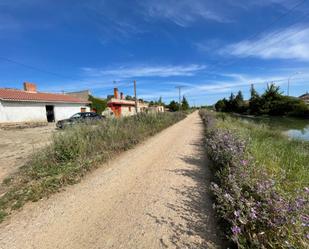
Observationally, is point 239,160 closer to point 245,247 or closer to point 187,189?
point 187,189

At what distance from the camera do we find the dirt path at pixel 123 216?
2422 millimetres

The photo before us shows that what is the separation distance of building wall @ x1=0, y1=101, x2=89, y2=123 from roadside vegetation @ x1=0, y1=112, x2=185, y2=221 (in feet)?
45.0

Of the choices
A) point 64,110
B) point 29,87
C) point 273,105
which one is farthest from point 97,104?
point 273,105

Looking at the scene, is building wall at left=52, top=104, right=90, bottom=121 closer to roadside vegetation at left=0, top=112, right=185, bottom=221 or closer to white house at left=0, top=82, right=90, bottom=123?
white house at left=0, top=82, right=90, bottom=123

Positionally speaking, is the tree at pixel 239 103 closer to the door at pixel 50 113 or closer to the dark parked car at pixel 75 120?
A: the dark parked car at pixel 75 120

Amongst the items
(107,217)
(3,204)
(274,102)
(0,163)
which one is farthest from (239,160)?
(274,102)

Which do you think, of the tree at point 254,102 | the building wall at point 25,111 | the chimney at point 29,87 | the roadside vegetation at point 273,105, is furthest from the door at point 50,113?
the tree at point 254,102

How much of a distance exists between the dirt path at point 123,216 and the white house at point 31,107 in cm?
1634

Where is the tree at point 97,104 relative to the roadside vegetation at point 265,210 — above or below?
above

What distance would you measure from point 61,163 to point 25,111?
16335 mm

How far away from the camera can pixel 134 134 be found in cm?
867

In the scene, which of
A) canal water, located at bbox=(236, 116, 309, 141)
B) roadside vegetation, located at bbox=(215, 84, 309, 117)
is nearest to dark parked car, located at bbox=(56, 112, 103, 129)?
canal water, located at bbox=(236, 116, 309, 141)

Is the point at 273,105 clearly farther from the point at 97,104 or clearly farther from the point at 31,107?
the point at 31,107

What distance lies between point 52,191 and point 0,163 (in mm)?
3590
